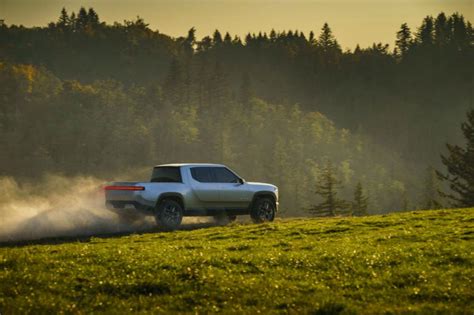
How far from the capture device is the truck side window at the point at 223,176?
27317 mm

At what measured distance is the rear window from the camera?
2634 centimetres

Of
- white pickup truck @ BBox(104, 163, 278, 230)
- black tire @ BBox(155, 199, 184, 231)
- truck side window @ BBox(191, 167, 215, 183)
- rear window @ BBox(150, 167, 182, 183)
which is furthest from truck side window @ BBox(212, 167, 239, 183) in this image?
black tire @ BBox(155, 199, 184, 231)

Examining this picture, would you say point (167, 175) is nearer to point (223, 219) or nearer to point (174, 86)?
point (223, 219)

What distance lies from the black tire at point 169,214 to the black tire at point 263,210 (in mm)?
3410

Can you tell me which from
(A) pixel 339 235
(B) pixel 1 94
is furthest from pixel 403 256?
(B) pixel 1 94

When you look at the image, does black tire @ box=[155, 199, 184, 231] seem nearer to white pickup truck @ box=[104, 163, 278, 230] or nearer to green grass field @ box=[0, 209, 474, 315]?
white pickup truck @ box=[104, 163, 278, 230]

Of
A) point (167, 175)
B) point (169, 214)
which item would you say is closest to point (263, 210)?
point (167, 175)

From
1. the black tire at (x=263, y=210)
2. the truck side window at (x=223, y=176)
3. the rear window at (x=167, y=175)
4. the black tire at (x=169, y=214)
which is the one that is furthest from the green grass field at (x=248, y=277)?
the black tire at (x=263, y=210)

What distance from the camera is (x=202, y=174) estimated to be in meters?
26.9

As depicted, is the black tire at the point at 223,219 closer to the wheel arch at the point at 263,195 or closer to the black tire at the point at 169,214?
the wheel arch at the point at 263,195

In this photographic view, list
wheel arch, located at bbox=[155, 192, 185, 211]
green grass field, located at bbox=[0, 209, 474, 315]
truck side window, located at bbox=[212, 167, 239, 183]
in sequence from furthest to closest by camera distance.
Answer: truck side window, located at bbox=[212, 167, 239, 183] → wheel arch, located at bbox=[155, 192, 185, 211] → green grass field, located at bbox=[0, 209, 474, 315]

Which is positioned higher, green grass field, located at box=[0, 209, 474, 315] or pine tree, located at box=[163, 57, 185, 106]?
pine tree, located at box=[163, 57, 185, 106]

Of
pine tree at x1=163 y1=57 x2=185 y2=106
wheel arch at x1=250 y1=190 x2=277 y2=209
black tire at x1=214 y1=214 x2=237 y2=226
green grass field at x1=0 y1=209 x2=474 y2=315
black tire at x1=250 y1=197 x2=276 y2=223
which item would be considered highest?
pine tree at x1=163 y1=57 x2=185 y2=106

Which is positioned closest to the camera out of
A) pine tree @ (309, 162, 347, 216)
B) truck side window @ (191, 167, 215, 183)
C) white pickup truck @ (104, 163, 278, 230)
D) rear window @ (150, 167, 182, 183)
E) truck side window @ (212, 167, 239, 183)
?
white pickup truck @ (104, 163, 278, 230)
